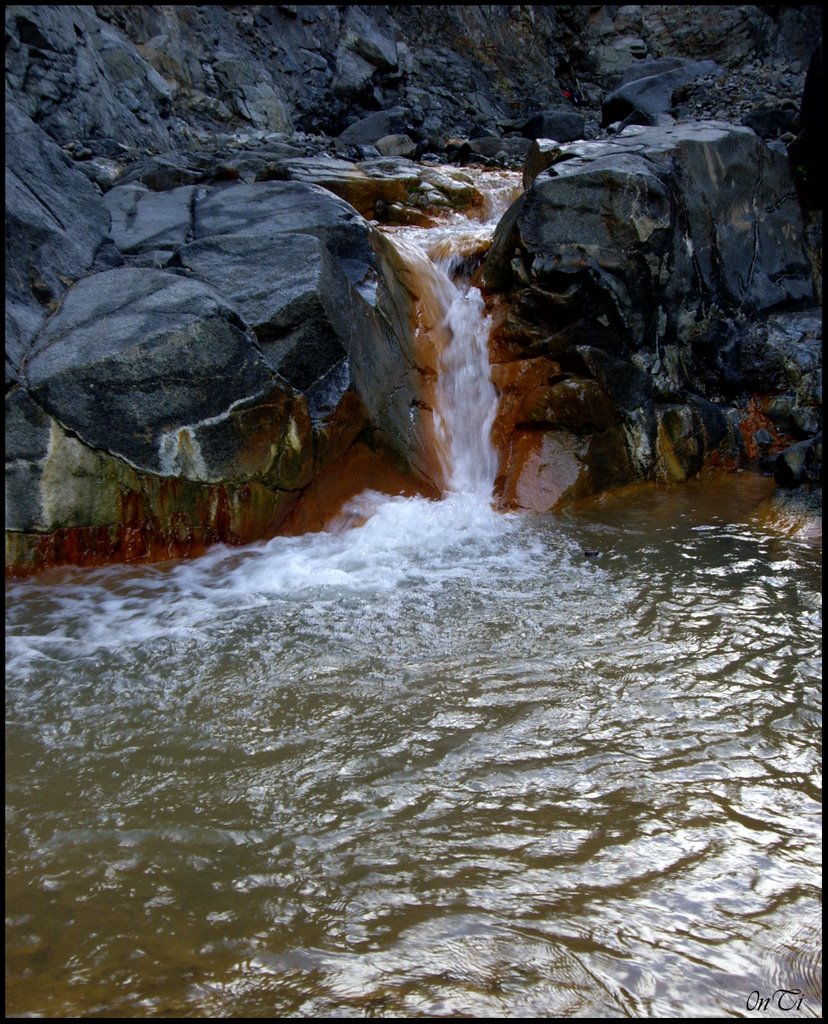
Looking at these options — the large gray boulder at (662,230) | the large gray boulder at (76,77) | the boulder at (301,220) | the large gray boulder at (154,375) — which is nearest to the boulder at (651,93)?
the large gray boulder at (662,230)

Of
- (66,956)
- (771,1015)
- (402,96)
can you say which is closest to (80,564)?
(66,956)

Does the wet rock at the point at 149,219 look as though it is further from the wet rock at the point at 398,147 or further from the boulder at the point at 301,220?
the wet rock at the point at 398,147

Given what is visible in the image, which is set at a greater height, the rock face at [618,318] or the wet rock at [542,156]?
the wet rock at [542,156]

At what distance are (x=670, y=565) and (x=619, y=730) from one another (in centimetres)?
224

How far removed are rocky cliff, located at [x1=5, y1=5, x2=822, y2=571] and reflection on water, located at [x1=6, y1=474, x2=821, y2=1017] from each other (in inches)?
37.7

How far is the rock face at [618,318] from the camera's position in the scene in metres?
7.17

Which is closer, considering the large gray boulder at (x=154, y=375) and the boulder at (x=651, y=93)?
the large gray boulder at (x=154, y=375)

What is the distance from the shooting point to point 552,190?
294 inches

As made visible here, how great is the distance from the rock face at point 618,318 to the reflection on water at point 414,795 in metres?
2.65

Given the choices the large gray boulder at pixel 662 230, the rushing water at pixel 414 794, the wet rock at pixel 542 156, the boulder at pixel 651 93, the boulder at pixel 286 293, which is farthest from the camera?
the boulder at pixel 651 93

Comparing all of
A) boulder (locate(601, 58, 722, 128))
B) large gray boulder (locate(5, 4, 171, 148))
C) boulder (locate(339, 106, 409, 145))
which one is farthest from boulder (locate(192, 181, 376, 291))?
boulder (locate(601, 58, 722, 128))

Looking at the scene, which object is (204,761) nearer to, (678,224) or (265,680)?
(265,680)

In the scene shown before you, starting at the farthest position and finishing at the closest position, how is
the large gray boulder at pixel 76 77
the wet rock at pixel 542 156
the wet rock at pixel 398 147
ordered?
the wet rock at pixel 398 147, the large gray boulder at pixel 76 77, the wet rock at pixel 542 156

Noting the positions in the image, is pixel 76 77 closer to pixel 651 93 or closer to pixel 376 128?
pixel 376 128
